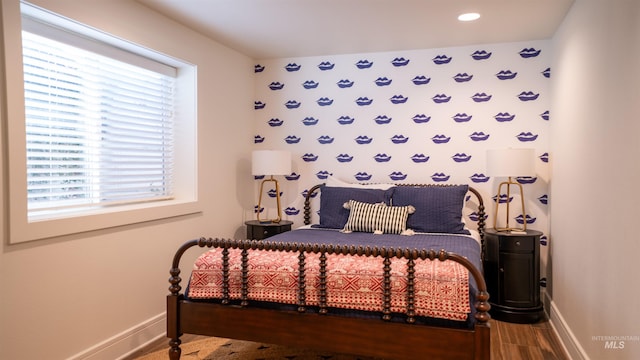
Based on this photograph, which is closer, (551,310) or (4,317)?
(4,317)

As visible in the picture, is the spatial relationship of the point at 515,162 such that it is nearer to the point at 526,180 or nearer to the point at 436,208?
the point at 526,180

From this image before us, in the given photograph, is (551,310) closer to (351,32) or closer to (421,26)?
(421,26)

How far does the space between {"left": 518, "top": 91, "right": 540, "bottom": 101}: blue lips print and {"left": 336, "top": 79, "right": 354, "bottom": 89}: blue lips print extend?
1.56 metres

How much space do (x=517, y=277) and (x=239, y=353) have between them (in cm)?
221

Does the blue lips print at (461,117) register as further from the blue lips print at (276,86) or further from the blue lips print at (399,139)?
the blue lips print at (276,86)

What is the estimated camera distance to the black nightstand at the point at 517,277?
11.4ft

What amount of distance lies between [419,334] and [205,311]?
1.18 meters

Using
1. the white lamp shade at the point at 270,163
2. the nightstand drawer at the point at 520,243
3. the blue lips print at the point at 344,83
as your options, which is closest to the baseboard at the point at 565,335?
the nightstand drawer at the point at 520,243

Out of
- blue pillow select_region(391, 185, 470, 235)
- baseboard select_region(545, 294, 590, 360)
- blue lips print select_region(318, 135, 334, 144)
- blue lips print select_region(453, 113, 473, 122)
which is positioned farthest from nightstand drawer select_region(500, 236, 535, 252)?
blue lips print select_region(318, 135, 334, 144)

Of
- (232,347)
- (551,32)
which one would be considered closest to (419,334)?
(232,347)

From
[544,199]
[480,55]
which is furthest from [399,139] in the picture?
[544,199]

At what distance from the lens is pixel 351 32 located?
361 centimetres

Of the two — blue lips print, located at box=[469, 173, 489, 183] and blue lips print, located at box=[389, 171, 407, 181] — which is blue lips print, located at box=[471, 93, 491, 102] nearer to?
blue lips print, located at box=[469, 173, 489, 183]

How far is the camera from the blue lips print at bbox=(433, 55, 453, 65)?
409cm
